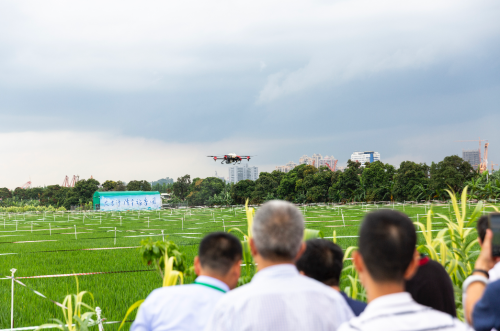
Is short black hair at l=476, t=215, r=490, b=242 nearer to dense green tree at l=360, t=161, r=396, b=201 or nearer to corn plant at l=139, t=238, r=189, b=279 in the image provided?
corn plant at l=139, t=238, r=189, b=279

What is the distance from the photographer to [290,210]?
1.92 meters

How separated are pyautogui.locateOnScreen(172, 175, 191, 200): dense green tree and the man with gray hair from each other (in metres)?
86.8

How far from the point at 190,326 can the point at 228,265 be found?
39cm

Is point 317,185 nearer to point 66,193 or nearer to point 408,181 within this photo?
point 408,181

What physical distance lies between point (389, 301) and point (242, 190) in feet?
218

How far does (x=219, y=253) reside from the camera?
2.30m

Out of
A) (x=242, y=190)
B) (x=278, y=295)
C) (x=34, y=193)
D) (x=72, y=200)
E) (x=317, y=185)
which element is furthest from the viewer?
(x=34, y=193)

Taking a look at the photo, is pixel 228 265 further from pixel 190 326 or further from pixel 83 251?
pixel 83 251

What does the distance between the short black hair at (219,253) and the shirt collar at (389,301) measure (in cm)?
94

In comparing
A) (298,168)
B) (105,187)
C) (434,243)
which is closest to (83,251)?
(434,243)

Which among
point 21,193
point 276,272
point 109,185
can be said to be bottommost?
A: point 276,272

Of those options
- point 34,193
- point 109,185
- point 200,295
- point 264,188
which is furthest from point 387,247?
point 34,193

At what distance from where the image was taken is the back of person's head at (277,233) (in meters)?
1.87

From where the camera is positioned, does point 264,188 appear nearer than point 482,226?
No
